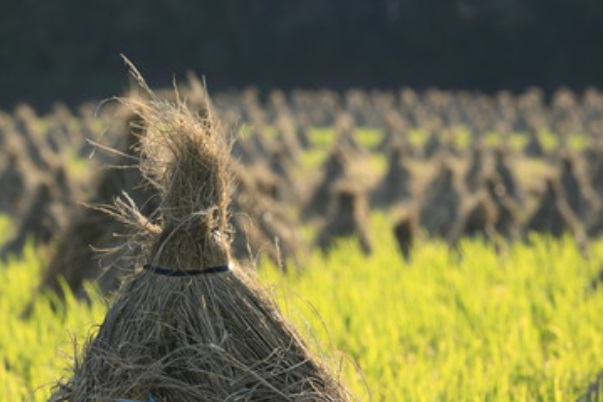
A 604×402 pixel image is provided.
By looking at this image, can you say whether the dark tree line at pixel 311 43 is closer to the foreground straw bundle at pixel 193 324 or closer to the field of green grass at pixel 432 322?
the field of green grass at pixel 432 322

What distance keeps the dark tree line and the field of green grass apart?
36079 millimetres

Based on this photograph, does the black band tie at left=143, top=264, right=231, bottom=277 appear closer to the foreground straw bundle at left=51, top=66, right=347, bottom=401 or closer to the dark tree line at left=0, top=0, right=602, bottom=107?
the foreground straw bundle at left=51, top=66, right=347, bottom=401

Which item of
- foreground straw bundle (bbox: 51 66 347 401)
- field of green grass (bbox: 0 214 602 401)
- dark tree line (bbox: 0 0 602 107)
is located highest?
dark tree line (bbox: 0 0 602 107)

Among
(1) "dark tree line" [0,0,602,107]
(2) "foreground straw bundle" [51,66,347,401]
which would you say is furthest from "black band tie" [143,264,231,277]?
(1) "dark tree line" [0,0,602,107]

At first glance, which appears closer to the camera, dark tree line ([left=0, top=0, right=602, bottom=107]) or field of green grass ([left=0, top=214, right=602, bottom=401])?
field of green grass ([left=0, top=214, right=602, bottom=401])

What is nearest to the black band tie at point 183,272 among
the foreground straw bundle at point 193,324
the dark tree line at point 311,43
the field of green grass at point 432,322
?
the foreground straw bundle at point 193,324

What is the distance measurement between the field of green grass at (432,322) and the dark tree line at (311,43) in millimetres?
36079

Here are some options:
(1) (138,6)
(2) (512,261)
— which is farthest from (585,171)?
(1) (138,6)

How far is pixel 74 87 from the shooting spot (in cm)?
4206

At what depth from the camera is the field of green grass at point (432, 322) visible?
423 centimetres

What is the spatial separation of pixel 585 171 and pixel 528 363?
35.3 ft

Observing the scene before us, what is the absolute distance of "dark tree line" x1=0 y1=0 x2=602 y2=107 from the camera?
4369cm

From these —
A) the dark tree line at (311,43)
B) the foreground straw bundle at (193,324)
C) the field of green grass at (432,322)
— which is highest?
the dark tree line at (311,43)

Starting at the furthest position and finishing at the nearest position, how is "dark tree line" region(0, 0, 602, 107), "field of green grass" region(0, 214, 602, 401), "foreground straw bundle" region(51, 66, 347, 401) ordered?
"dark tree line" region(0, 0, 602, 107), "field of green grass" region(0, 214, 602, 401), "foreground straw bundle" region(51, 66, 347, 401)
